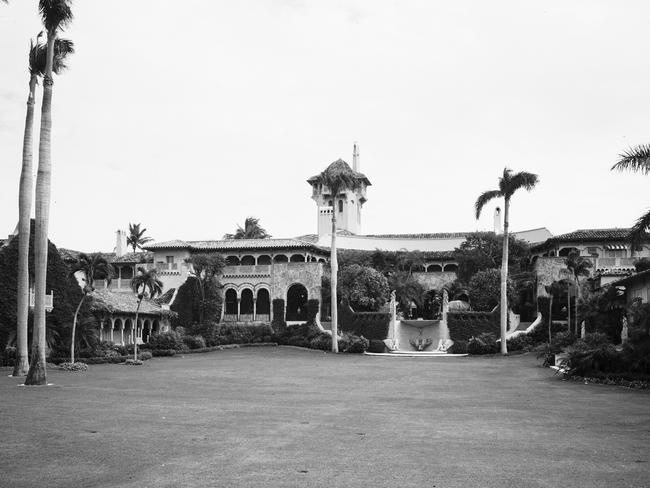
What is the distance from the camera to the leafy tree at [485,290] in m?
59.3

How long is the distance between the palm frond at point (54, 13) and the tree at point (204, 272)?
36173mm

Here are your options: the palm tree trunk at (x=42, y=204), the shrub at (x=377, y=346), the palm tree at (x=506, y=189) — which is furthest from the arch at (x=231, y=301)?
the palm tree trunk at (x=42, y=204)

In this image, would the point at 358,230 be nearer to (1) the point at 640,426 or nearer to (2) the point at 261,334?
(2) the point at 261,334

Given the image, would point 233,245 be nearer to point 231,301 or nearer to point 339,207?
point 231,301

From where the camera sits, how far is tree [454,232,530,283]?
212 feet

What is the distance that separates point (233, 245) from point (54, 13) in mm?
43775

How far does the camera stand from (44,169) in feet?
84.1

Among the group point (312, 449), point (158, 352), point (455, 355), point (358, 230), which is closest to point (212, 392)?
point (312, 449)

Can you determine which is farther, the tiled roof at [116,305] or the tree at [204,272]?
the tree at [204,272]

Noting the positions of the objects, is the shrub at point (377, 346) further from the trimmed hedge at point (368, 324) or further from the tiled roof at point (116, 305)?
the tiled roof at point (116, 305)

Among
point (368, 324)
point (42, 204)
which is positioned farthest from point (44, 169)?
point (368, 324)

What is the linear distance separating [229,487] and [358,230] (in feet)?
266

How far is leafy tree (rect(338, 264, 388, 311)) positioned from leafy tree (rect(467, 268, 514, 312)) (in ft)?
25.2

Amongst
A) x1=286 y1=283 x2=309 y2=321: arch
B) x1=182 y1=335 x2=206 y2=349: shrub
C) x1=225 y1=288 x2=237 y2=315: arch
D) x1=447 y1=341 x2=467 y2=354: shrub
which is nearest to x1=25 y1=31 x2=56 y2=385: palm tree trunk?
x1=182 y1=335 x2=206 y2=349: shrub
